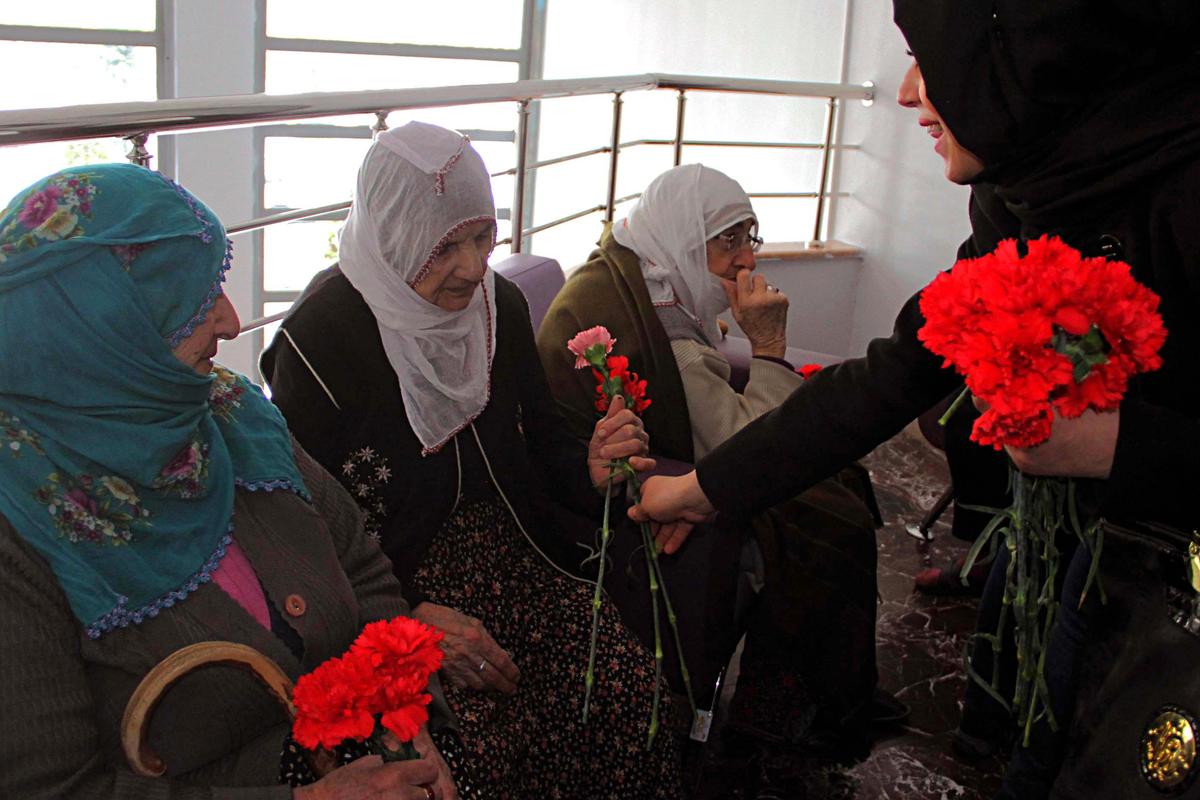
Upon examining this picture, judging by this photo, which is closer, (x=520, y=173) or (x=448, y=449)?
(x=448, y=449)

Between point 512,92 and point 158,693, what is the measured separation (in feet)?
6.81

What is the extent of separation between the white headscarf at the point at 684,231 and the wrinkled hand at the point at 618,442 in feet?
1.97

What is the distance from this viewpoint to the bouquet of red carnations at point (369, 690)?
114 centimetres

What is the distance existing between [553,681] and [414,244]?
2.53 feet

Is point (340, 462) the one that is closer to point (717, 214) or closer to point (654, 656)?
point (654, 656)

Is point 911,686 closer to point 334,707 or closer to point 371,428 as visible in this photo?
point 371,428

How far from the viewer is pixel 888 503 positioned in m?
3.97

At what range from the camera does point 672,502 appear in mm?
1860

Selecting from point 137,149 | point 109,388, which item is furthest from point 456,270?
point 109,388

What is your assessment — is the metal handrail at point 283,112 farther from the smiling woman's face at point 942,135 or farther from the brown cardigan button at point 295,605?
the smiling woman's face at point 942,135

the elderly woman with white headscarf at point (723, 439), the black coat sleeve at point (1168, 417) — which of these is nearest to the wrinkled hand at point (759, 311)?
the elderly woman with white headscarf at point (723, 439)

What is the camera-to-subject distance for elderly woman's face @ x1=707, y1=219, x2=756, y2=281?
2686 millimetres

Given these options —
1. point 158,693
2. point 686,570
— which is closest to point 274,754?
point 158,693

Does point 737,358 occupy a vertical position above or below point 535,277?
below
